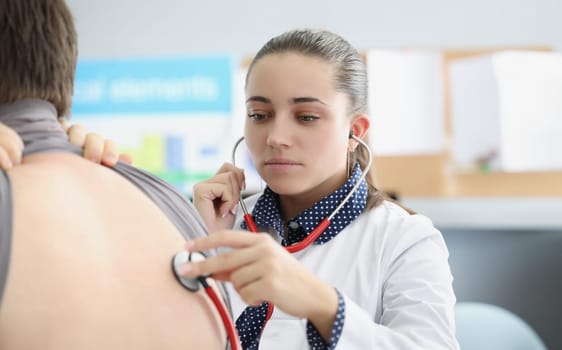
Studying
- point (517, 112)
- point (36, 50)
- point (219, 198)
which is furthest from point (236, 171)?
point (517, 112)

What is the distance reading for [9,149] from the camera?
2.42 ft

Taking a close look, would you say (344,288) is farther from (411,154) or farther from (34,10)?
(411,154)

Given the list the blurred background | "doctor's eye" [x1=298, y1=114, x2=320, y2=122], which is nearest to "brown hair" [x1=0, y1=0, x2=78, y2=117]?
"doctor's eye" [x1=298, y1=114, x2=320, y2=122]

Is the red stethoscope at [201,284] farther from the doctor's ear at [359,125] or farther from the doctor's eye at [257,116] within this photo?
the doctor's ear at [359,125]

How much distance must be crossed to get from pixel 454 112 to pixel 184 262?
2.79 meters

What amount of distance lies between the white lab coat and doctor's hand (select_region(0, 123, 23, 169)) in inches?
23.5

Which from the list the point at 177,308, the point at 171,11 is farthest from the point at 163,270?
the point at 171,11

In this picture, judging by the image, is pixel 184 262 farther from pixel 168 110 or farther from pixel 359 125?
pixel 168 110

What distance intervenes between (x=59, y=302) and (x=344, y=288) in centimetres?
69

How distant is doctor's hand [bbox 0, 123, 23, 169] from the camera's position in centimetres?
73

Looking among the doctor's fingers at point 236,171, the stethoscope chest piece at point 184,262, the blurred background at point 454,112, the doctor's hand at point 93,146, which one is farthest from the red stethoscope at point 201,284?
the blurred background at point 454,112

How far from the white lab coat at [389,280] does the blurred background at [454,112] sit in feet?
6.66

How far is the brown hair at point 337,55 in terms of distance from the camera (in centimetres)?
135

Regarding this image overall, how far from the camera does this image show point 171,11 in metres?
3.59
